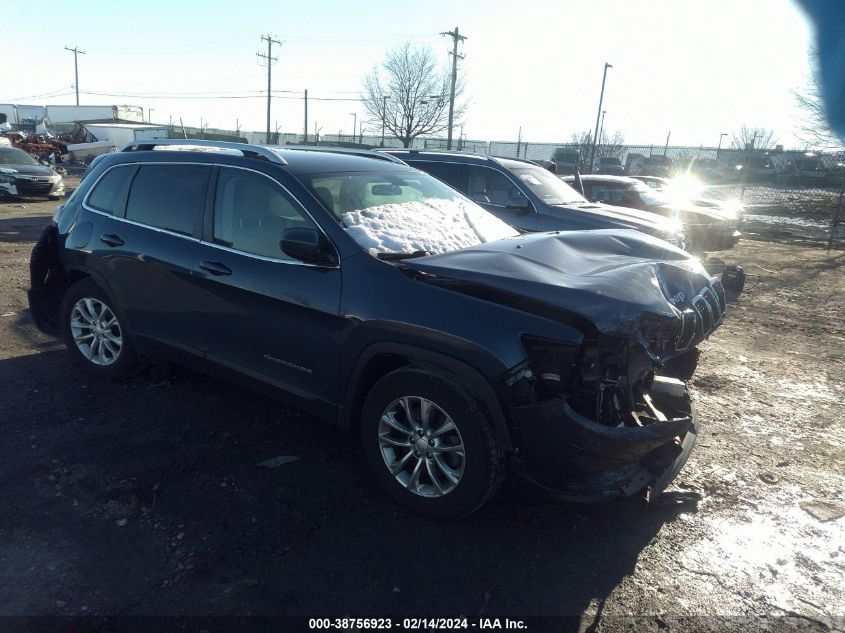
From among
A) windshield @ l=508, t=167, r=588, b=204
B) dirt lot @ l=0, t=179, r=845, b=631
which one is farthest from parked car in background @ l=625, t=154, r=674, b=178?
dirt lot @ l=0, t=179, r=845, b=631

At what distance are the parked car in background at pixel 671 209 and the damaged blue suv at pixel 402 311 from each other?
8730 mm

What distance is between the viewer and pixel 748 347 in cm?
645

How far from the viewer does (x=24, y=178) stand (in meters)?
16.4

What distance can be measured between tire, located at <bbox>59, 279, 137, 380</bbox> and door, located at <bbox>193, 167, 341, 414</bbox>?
3.53ft

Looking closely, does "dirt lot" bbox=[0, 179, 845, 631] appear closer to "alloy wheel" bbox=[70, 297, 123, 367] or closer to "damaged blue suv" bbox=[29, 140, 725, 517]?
"alloy wheel" bbox=[70, 297, 123, 367]

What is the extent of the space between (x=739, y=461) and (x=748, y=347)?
296cm

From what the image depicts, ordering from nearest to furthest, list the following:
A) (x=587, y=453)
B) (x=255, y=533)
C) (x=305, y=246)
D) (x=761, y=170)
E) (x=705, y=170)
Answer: (x=587, y=453) → (x=255, y=533) → (x=305, y=246) → (x=761, y=170) → (x=705, y=170)

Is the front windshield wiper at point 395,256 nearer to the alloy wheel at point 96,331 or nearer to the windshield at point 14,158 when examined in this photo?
the alloy wheel at point 96,331

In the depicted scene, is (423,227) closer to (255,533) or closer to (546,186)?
(255,533)

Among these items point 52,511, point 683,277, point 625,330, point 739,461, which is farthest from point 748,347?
point 52,511

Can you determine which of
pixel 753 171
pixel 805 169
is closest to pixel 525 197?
pixel 805 169

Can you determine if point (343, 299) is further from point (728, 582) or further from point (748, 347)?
point (748, 347)

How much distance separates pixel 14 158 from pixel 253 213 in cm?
1765

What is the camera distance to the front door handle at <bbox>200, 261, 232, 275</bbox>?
3.80m
